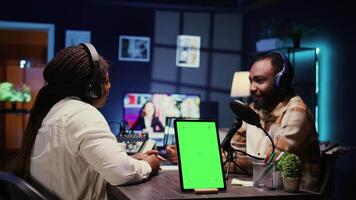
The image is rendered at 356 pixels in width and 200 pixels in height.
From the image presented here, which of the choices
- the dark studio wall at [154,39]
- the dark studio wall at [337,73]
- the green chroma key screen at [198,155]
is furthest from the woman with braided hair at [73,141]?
the dark studio wall at [154,39]

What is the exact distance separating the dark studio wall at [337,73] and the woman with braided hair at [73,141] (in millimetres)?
3293

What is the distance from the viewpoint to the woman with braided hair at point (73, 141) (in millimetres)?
1500

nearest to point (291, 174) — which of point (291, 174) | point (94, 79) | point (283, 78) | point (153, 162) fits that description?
point (291, 174)

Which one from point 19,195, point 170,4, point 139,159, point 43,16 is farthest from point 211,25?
point 19,195

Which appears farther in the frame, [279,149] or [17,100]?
[17,100]

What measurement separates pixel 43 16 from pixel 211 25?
2152mm

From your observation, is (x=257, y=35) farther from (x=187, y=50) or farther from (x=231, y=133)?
(x=231, y=133)

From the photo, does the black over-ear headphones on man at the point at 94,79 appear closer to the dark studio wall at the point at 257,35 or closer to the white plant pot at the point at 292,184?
the white plant pot at the point at 292,184

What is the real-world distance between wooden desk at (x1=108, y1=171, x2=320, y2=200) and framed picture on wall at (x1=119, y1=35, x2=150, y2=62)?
444 cm

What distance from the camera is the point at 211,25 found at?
243 inches

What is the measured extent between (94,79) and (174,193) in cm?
51

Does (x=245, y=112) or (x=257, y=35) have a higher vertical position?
(x=257, y=35)

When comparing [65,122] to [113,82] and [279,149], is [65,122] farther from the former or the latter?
[113,82]

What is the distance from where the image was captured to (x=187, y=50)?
609 centimetres
